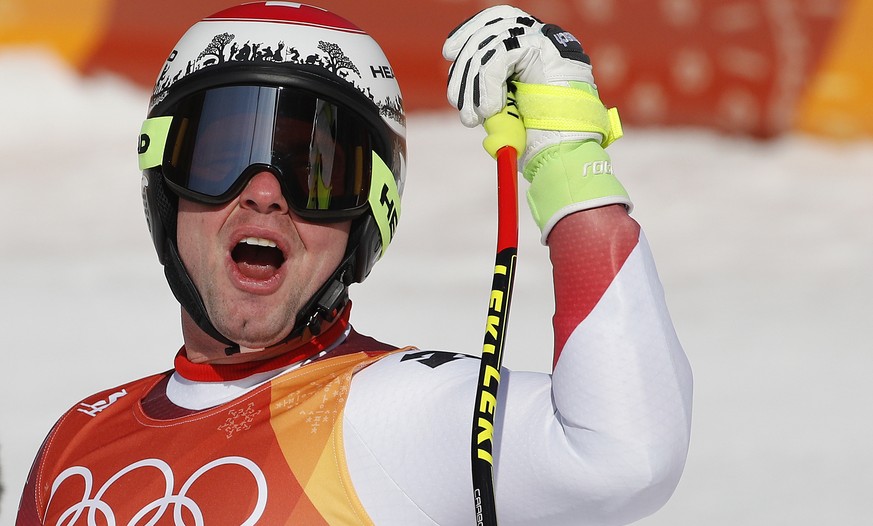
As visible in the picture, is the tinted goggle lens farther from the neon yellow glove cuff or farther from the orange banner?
the orange banner

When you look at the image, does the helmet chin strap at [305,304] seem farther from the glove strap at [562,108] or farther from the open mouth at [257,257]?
the glove strap at [562,108]

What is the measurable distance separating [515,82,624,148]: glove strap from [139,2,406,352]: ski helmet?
0.48m

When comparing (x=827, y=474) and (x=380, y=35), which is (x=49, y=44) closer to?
(x=380, y=35)

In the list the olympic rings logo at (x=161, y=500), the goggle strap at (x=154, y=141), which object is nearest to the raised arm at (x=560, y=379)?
the olympic rings logo at (x=161, y=500)

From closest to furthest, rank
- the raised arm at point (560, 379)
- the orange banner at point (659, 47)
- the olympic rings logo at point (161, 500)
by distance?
1. the raised arm at point (560, 379)
2. the olympic rings logo at point (161, 500)
3. the orange banner at point (659, 47)

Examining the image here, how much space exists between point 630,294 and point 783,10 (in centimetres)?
608

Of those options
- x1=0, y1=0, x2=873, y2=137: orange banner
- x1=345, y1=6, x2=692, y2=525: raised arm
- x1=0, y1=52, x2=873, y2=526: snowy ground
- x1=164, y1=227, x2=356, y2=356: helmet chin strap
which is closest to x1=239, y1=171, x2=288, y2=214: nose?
x1=164, y1=227, x2=356, y2=356: helmet chin strap

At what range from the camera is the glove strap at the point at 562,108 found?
5.74 ft

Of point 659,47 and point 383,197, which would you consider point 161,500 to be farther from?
point 659,47

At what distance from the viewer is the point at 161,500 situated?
194 centimetres

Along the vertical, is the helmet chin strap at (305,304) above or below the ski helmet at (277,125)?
below

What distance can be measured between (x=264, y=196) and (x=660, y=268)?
407cm

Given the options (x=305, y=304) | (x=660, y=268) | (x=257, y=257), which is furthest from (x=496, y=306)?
(x=660, y=268)

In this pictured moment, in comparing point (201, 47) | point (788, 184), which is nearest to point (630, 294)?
point (201, 47)
